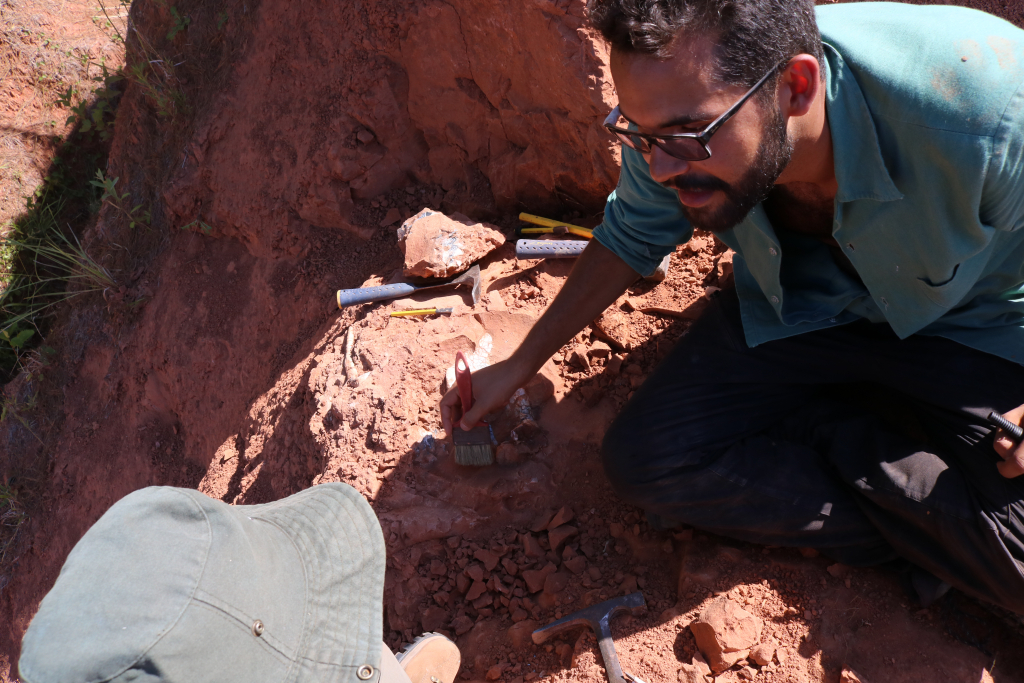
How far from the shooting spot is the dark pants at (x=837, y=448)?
1793 millimetres

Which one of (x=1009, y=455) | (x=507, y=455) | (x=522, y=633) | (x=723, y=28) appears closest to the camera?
(x=723, y=28)

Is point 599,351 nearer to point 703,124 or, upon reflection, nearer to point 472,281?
point 472,281

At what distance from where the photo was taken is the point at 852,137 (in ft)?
5.37

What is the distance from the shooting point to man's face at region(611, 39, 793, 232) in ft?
4.86

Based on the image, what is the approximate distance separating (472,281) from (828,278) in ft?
4.36

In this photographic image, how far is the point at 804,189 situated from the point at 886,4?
49cm

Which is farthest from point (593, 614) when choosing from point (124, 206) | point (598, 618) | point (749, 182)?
point (124, 206)

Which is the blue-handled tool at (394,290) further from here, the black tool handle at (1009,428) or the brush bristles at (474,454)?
the black tool handle at (1009,428)

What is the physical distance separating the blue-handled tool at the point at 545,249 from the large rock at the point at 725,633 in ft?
4.63

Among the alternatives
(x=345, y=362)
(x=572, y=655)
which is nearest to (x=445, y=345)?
(x=345, y=362)

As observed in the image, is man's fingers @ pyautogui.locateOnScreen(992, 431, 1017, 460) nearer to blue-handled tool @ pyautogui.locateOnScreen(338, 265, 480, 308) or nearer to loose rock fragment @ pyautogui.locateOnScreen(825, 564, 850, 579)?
loose rock fragment @ pyautogui.locateOnScreen(825, 564, 850, 579)

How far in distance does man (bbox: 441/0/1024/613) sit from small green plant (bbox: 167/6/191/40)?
10.2 ft

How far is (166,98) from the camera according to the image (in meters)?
3.78

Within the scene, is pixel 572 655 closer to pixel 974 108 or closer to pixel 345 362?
pixel 345 362
